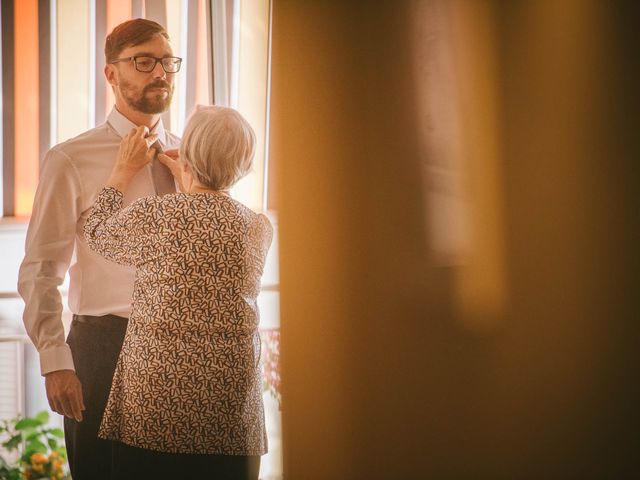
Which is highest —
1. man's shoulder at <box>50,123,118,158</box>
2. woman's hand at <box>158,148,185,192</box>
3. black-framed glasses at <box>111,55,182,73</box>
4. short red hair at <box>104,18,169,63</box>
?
short red hair at <box>104,18,169,63</box>

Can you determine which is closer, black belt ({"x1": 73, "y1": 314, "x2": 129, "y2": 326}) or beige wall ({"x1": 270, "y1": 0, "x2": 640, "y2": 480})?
black belt ({"x1": 73, "y1": 314, "x2": 129, "y2": 326})

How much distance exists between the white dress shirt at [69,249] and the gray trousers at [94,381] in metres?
0.04

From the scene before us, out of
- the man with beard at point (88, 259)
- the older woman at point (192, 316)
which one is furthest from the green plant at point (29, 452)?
the older woman at point (192, 316)

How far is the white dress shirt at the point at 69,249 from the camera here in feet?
5.75

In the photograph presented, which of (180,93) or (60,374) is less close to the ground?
(180,93)

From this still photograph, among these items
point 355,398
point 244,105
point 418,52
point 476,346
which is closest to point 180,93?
point 244,105

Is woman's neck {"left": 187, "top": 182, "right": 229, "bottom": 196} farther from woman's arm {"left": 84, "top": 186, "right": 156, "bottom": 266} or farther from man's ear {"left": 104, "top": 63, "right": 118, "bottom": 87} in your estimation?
man's ear {"left": 104, "top": 63, "right": 118, "bottom": 87}

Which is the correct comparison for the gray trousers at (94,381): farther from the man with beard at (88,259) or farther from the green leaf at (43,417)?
the green leaf at (43,417)

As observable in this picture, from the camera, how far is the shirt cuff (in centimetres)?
176

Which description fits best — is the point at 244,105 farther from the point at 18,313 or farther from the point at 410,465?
the point at 410,465

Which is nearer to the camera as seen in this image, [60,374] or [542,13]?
[60,374]

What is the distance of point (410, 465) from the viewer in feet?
7.26

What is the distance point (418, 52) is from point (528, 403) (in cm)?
132

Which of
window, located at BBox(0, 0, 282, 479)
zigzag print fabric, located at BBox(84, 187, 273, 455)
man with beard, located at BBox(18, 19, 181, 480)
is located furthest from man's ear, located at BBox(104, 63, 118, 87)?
zigzag print fabric, located at BBox(84, 187, 273, 455)
